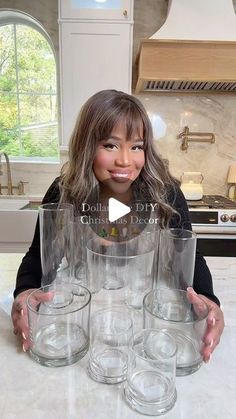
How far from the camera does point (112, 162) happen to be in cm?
70

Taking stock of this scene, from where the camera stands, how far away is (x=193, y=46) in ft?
5.60

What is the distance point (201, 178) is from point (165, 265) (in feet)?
5.83

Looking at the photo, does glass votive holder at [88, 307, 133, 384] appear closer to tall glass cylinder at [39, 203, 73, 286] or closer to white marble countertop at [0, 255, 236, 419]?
white marble countertop at [0, 255, 236, 419]

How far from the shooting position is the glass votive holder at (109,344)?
0.41 m

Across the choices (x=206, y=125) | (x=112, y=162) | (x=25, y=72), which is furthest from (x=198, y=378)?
(x=25, y=72)

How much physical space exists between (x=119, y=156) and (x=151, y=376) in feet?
1.53

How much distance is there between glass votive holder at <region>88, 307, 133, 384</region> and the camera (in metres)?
0.41

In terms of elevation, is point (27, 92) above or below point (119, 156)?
above

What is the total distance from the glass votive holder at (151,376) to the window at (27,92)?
2.14m

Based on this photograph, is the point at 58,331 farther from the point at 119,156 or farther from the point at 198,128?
the point at 198,128

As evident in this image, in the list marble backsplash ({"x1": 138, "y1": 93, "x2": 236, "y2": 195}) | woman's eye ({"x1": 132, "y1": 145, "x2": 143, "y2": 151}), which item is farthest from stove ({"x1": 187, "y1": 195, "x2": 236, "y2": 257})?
woman's eye ({"x1": 132, "y1": 145, "x2": 143, "y2": 151})

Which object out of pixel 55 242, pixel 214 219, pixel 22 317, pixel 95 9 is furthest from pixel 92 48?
pixel 22 317

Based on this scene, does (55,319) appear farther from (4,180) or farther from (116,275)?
(4,180)

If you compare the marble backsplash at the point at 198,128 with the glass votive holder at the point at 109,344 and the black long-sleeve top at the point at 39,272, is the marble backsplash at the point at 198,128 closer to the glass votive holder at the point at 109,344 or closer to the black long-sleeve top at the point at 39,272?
the black long-sleeve top at the point at 39,272
